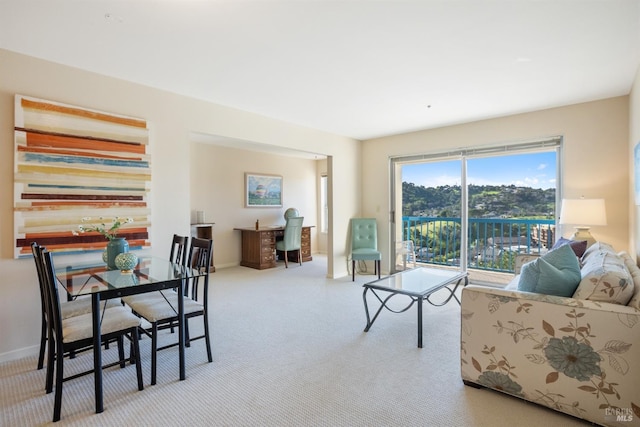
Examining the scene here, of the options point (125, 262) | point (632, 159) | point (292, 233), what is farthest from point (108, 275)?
point (632, 159)

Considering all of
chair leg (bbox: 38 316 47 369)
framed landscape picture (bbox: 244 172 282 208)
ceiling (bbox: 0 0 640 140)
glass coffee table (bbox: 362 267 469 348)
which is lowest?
chair leg (bbox: 38 316 47 369)

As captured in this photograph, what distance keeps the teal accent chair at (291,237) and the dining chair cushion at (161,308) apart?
3.85 m

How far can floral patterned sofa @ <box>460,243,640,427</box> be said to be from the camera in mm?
1660

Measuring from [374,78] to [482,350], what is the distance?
243cm

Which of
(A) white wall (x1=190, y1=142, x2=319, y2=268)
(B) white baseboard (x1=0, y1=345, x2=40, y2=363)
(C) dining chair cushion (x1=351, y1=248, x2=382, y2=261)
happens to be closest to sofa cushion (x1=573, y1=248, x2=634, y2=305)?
(C) dining chair cushion (x1=351, y1=248, x2=382, y2=261)

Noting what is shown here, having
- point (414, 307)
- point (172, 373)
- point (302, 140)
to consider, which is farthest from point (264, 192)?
point (172, 373)

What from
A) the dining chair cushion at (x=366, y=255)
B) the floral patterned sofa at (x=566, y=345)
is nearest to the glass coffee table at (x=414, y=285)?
the floral patterned sofa at (x=566, y=345)

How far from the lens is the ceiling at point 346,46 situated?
200 centimetres

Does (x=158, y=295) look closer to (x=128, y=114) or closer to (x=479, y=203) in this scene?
(x=128, y=114)

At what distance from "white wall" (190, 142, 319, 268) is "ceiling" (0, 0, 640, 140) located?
271cm

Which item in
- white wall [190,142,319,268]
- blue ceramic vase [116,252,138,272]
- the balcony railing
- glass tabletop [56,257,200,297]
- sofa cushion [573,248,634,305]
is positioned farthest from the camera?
white wall [190,142,319,268]

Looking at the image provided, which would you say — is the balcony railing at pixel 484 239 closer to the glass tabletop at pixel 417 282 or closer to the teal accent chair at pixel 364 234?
the teal accent chair at pixel 364 234

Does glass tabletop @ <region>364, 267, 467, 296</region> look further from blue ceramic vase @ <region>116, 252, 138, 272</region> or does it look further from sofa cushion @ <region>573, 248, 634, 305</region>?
blue ceramic vase @ <region>116, 252, 138, 272</region>

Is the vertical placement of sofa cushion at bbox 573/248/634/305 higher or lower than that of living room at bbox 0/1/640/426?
lower
